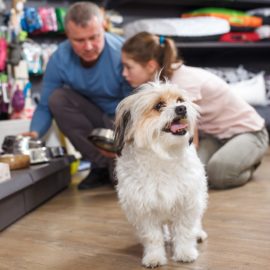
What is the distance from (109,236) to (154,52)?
900 mm

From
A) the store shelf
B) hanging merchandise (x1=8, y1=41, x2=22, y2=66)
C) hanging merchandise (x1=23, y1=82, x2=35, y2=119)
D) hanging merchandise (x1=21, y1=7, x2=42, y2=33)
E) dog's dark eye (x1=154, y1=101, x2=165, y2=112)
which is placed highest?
hanging merchandise (x1=21, y1=7, x2=42, y2=33)

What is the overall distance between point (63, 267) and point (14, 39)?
82.3 inches

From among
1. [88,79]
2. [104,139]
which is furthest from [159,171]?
[88,79]

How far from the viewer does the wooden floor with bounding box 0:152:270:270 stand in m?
1.34

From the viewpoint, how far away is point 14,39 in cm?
301

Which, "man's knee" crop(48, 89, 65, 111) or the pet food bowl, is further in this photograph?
"man's knee" crop(48, 89, 65, 111)

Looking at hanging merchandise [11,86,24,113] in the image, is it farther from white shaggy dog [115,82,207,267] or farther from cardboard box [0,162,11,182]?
white shaggy dog [115,82,207,267]

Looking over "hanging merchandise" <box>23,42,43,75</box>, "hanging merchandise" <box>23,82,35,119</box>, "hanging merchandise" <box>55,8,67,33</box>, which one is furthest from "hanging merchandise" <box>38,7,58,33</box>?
"hanging merchandise" <box>23,82,35,119</box>

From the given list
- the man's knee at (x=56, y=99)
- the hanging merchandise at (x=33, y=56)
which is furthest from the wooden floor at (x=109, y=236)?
the hanging merchandise at (x=33, y=56)

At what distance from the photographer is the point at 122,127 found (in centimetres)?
135

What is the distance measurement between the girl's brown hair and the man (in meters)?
0.41

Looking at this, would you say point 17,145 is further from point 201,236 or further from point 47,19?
point 47,19

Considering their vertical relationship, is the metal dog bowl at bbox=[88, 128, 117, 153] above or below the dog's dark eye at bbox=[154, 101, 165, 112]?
below

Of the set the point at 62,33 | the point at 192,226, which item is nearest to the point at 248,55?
the point at 62,33
